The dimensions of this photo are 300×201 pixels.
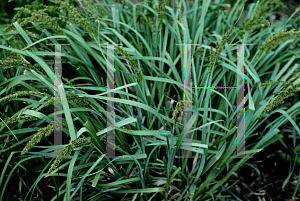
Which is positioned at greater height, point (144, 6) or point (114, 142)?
point (144, 6)

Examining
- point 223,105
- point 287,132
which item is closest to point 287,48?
point 287,132

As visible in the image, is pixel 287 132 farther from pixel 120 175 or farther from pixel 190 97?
pixel 120 175

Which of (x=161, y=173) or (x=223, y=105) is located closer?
(x=161, y=173)

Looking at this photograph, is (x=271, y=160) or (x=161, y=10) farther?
(x=271, y=160)

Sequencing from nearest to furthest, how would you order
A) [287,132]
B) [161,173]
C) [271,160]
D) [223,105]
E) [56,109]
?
[56,109] < [161,173] < [223,105] < [271,160] < [287,132]

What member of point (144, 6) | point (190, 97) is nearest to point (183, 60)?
point (190, 97)

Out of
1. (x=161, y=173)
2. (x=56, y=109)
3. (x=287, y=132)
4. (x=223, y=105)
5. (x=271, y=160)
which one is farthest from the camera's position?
(x=287, y=132)

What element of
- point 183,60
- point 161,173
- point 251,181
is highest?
point 183,60

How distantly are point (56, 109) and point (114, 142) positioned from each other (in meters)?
0.30

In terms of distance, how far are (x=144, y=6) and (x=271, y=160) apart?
120cm

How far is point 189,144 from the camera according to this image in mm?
1115

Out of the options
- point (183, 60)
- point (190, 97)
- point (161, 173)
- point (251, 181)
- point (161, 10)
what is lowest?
point (251, 181)

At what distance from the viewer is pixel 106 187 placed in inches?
43.1

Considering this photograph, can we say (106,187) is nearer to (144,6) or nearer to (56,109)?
(56,109)
